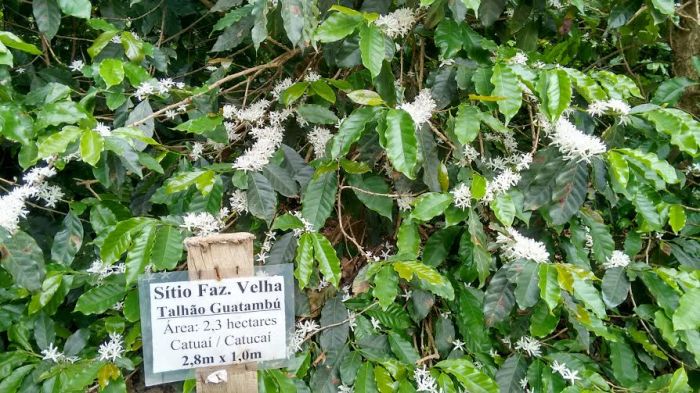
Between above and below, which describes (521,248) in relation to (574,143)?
below

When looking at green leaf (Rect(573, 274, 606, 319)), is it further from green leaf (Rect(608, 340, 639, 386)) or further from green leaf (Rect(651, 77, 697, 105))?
green leaf (Rect(651, 77, 697, 105))

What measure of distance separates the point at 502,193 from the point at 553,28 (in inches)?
38.6

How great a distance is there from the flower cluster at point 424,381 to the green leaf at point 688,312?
662 mm

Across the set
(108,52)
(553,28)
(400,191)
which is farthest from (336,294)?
(553,28)

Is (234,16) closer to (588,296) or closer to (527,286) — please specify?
(527,286)

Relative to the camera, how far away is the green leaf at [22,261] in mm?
1381

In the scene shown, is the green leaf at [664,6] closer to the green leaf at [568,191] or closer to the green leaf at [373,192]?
the green leaf at [568,191]

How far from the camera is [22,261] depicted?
54.8 inches

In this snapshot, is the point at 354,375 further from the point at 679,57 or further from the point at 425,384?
the point at 679,57

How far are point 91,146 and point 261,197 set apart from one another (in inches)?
17.2

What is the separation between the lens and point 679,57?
227 centimetres

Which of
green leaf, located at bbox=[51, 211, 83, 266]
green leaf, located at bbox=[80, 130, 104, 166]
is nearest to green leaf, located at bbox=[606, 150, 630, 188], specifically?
green leaf, located at bbox=[80, 130, 104, 166]

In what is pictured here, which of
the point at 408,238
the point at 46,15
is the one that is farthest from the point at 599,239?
the point at 46,15

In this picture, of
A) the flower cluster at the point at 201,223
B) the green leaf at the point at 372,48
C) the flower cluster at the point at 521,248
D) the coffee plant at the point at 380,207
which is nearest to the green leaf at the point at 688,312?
the coffee plant at the point at 380,207
